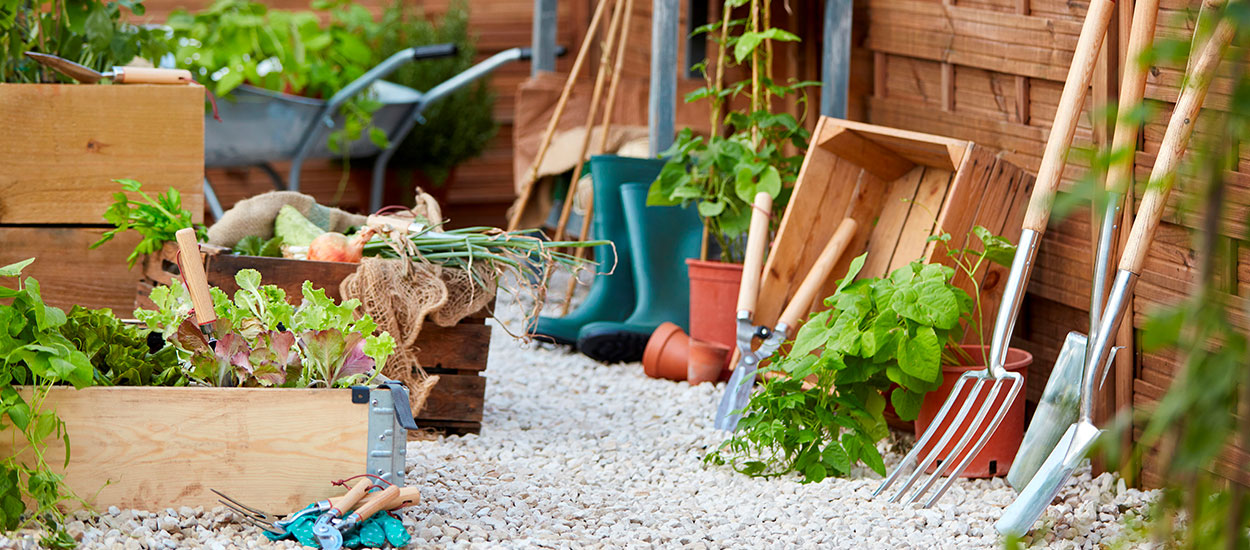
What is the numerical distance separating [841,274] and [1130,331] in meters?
0.67

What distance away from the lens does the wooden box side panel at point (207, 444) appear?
4.91ft

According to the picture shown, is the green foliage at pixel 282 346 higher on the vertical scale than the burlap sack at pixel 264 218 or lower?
lower

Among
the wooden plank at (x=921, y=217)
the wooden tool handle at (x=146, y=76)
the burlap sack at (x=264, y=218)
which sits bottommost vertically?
the burlap sack at (x=264, y=218)

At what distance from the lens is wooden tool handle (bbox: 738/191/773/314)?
89.0 inches

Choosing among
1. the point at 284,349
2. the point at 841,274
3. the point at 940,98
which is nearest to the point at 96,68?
the point at 284,349

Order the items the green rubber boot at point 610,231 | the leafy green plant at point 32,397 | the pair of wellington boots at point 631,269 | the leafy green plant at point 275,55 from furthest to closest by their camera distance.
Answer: the leafy green plant at point 275,55 → the green rubber boot at point 610,231 → the pair of wellington boots at point 631,269 → the leafy green plant at point 32,397

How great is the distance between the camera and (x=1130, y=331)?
192cm

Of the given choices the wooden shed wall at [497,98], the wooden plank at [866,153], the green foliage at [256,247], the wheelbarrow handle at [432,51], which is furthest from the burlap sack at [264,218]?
the wooden shed wall at [497,98]

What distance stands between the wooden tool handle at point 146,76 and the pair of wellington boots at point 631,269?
3.54 feet

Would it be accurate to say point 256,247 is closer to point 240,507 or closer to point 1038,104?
point 240,507

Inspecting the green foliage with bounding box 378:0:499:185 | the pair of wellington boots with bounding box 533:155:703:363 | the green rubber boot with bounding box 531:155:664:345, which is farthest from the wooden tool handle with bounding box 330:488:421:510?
the green foliage with bounding box 378:0:499:185

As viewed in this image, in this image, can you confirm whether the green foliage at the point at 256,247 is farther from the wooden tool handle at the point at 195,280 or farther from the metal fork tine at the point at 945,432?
the metal fork tine at the point at 945,432

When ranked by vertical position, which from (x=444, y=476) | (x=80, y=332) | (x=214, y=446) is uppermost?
(x=80, y=332)

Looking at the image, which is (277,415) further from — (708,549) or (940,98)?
(940,98)
